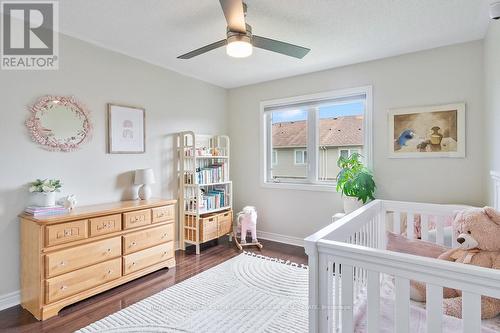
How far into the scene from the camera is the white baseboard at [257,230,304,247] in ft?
12.4

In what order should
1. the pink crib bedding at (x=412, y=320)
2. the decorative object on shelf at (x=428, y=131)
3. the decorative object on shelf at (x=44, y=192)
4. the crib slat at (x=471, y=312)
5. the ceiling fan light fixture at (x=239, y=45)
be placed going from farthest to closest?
the decorative object on shelf at (x=428, y=131), the decorative object on shelf at (x=44, y=192), the ceiling fan light fixture at (x=239, y=45), the pink crib bedding at (x=412, y=320), the crib slat at (x=471, y=312)

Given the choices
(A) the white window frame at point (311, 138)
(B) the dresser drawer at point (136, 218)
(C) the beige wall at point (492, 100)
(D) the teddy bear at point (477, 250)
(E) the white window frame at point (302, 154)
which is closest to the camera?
(D) the teddy bear at point (477, 250)

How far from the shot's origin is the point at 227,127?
4.44 meters

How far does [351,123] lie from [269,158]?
1.31 m

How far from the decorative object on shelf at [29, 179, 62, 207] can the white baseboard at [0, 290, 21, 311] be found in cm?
76

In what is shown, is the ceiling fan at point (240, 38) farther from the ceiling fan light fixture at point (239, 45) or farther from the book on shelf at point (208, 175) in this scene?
the book on shelf at point (208, 175)

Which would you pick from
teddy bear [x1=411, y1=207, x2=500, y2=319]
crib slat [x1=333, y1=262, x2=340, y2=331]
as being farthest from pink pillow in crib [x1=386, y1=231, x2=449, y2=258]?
crib slat [x1=333, y1=262, x2=340, y2=331]

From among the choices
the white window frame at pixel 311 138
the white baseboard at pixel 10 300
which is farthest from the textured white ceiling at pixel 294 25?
the white baseboard at pixel 10 300

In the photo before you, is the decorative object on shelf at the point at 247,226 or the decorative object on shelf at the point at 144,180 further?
the decorative object on shelf at the point at 247,226

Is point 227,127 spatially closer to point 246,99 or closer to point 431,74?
point 246,99

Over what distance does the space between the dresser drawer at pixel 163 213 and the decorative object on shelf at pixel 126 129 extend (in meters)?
0.77

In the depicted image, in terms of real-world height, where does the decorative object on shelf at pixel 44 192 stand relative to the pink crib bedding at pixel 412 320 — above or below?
above

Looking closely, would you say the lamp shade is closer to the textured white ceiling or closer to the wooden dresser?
the wooden dresser

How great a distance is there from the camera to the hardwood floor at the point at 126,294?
1.97m
